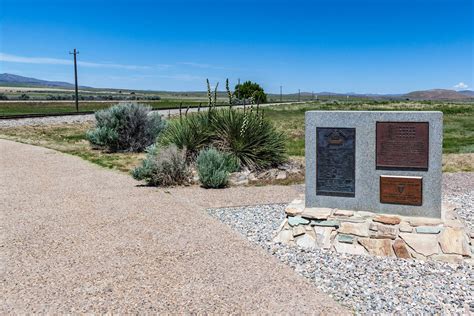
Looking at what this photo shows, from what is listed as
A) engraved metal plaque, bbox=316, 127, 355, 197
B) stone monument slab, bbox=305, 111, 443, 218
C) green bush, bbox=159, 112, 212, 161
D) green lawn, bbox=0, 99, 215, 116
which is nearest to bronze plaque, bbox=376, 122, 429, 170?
stone monument slab, bbox=305, 111, 443, 218

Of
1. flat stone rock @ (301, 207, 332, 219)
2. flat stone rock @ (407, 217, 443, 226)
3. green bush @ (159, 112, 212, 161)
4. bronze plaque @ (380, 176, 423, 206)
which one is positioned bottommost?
flat stone rock @ (407, 217, 443, 226)

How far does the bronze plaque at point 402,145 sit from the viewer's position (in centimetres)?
710

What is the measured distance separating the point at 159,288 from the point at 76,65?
50.2 metres

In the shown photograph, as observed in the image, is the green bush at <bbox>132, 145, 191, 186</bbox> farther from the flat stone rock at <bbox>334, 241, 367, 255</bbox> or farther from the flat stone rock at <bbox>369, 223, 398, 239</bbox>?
the flat stone rock at <bbox>369, 223, 398, 239</bbox>

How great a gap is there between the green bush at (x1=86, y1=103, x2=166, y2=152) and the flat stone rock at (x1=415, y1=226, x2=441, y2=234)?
14.6m

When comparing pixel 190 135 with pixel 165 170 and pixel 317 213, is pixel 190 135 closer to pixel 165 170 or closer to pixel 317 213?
pixel 165 170

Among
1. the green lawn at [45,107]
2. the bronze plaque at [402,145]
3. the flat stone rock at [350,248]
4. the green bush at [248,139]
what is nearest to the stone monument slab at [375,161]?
the bronze plaque at [402,145]

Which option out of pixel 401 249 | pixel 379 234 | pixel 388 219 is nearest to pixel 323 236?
pixel 379 234

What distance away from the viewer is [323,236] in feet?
23.6

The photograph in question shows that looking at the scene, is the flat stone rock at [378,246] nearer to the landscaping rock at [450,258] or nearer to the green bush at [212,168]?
the landscaping rock at [450,258]

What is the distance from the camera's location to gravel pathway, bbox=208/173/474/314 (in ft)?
16.7

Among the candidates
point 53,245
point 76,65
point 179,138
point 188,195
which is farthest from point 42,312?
point 76,65

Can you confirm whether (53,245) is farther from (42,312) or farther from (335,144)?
(335,144)

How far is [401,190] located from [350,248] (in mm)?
1218
